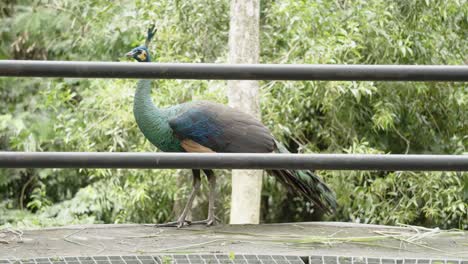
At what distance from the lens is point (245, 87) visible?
6207 mm

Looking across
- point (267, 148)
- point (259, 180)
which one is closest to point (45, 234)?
point (267, 148)

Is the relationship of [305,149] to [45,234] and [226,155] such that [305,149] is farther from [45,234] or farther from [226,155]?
[226,155]

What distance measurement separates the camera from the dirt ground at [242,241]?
3297 mm

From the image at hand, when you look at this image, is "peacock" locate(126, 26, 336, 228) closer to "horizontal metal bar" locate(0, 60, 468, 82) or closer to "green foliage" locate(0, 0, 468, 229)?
"green foliage" locate(0, 0, 468, 229)

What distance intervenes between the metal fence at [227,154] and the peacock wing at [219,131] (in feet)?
8.24

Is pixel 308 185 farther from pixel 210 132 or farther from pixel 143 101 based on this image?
pixel 143 101

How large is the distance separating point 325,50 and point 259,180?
1061 mm

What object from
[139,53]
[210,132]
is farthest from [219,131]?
[139,53]

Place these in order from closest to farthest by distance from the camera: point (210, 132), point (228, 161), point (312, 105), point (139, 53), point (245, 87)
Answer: point (228, 161), point (210, 132), point (139, 53), point (245, 87), point (312, 105)

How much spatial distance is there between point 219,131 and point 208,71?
2568 mm

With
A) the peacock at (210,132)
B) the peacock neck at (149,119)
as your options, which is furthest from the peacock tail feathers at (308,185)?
the peacock neck at (149,119)

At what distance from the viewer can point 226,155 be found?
241 cm

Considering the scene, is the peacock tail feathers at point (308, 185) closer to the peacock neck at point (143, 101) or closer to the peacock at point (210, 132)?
the peacock at point (210, 132)

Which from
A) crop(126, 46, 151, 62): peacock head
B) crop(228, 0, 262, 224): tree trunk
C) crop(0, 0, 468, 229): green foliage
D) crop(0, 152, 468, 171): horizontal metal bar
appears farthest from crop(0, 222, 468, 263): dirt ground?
crop(0, 0, 468, 229): green foliage
